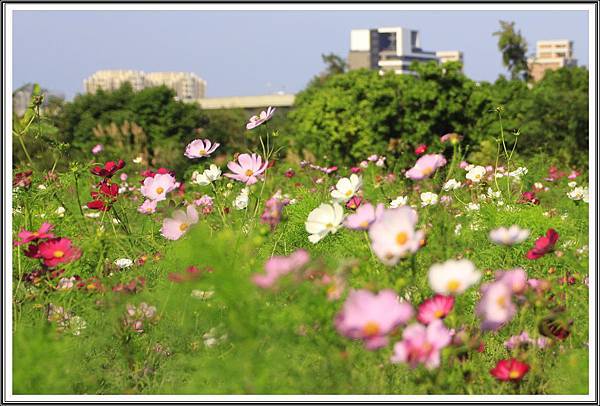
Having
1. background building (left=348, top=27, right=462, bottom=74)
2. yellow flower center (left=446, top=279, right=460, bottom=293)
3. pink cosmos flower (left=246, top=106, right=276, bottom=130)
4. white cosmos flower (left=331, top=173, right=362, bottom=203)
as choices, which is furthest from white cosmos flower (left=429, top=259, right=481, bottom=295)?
background building (left=348, top=27, right=462, bottom=74)

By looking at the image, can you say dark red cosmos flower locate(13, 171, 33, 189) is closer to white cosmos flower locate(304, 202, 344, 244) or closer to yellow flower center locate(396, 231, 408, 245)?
white cosmos flower locate(304, 202, 344, 244)

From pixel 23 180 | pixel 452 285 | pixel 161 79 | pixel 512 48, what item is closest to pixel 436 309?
pixel 452 285

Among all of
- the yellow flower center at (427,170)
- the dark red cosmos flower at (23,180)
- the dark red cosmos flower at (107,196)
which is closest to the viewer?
the yellow flower center at (427,170)

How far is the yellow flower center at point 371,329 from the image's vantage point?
46.7 inches

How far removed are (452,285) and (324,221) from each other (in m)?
0.43

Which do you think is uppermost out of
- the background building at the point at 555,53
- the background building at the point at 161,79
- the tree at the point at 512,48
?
the tree at the point at 512,48

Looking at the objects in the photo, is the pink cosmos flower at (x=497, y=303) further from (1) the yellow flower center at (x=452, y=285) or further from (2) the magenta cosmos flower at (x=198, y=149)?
(2) the magenta cosmos flower at (x=198, y=149)

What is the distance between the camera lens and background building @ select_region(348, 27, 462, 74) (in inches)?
2958

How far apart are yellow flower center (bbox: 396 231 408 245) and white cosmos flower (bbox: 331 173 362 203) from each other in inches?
18.4

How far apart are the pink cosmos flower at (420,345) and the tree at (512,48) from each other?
27.8 meters

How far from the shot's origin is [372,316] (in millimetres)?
1190

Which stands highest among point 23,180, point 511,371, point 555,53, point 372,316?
point 372,316

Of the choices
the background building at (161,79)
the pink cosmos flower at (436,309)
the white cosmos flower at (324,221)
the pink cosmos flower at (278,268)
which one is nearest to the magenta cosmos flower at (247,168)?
the white cosmos flower at (324,221)

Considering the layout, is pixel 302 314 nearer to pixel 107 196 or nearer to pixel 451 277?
pixel 451 277
